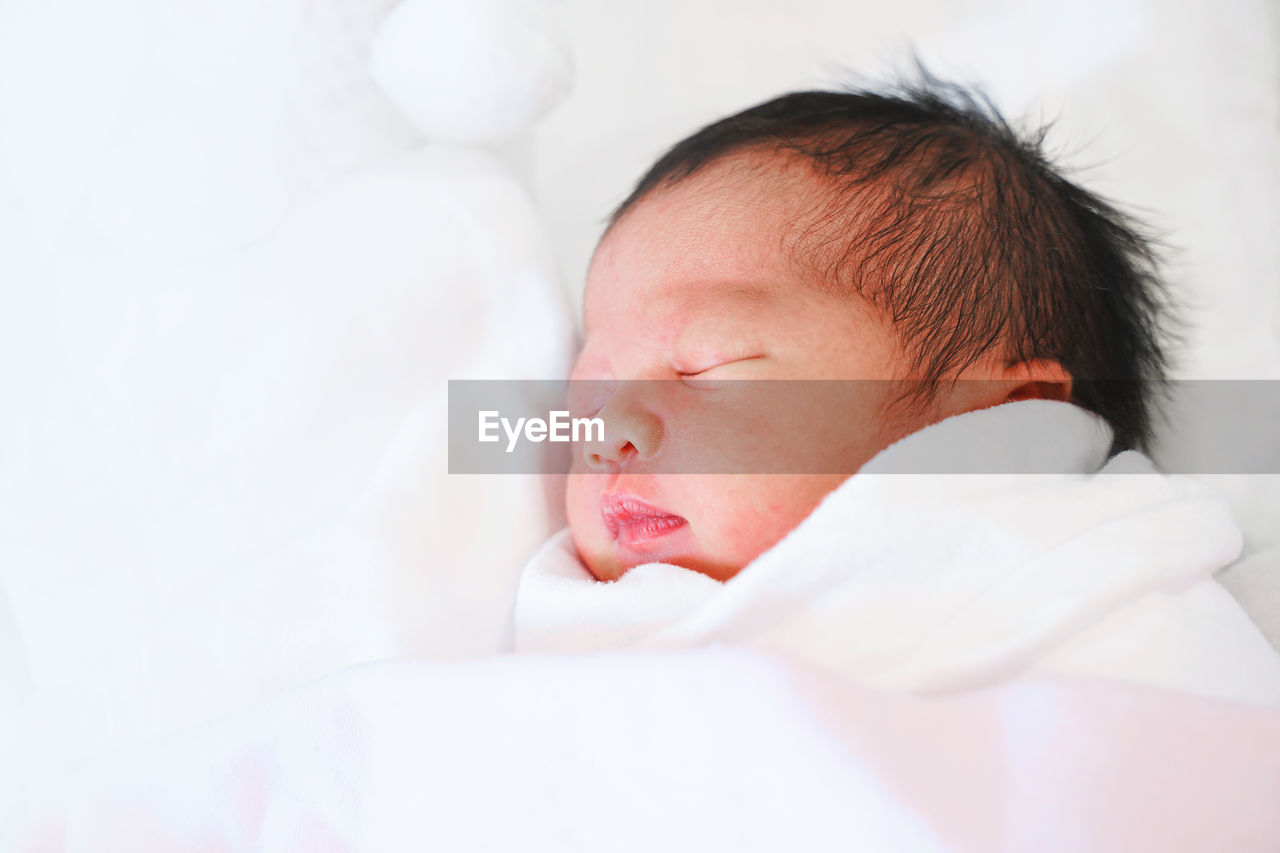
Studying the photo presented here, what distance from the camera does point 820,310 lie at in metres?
0.72

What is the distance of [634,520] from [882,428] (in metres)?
0.21

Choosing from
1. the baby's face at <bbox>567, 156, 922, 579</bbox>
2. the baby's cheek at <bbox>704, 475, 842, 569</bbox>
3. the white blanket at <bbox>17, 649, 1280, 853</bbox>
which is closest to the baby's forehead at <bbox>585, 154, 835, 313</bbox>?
the baby's face at <bbox>567, 156, 922, 579</bbox>

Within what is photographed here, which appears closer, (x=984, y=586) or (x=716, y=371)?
(x=984, y=586)

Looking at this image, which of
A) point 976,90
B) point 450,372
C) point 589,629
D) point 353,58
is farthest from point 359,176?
point 976,90

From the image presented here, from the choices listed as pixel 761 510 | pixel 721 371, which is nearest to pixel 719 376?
pixel 721 371

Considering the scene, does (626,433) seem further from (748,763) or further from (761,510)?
(748,763)

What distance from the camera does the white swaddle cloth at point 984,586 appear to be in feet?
1.86

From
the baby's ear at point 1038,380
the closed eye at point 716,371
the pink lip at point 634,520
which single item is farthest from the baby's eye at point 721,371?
the baby's ear at point 1038,380

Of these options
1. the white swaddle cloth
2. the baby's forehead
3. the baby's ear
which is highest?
the baby's forehead

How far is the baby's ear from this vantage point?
74 centimetres

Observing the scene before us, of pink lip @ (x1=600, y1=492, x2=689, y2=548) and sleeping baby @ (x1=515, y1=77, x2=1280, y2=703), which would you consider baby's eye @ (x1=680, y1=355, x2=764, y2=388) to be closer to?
sleeping baby @ (x1=515, y1=77, x2=1280, y2=703)

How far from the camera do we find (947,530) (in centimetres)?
60

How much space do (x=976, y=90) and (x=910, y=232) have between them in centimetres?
37

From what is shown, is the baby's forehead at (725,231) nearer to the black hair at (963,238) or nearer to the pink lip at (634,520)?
the black hair at (963,238)
